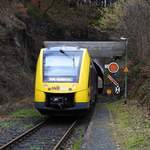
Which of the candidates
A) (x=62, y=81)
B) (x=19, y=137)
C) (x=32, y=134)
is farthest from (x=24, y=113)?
(x=19, y=137)

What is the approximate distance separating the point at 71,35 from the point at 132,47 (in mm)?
17191

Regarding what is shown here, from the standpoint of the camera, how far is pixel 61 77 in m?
22.6

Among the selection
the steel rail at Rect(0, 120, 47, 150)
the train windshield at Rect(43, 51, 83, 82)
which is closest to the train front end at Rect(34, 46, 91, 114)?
the train windshield at Rect(43, 51, 83, 82)

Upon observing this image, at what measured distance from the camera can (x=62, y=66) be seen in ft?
75.8

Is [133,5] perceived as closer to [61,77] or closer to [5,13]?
[5,13]

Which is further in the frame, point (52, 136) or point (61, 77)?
point (61, 77)

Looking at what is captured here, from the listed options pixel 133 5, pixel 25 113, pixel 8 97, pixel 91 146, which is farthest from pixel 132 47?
pixel 91 146

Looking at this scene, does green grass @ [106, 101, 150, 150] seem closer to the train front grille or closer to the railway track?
the railway track

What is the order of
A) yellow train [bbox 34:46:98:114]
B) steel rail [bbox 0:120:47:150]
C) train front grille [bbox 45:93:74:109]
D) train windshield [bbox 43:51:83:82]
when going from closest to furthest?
steel rail [bbox 0:120:47:150], train front grille [bbox 45:93:74:109], yellow train [bbox 34:46:98:114], train windshield [bbox 43:51:83:82]

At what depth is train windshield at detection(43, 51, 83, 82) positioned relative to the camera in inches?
889

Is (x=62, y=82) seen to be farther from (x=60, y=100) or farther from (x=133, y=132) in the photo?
(x=133, y=132)

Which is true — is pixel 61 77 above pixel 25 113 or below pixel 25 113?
above

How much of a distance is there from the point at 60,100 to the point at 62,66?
69.3 inches

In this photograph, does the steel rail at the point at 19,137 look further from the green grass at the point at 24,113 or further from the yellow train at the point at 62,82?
the green grass at the point at 24,113
